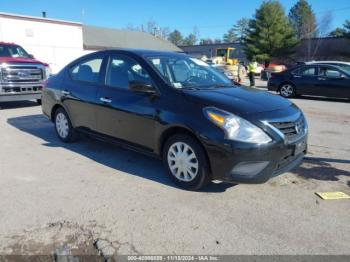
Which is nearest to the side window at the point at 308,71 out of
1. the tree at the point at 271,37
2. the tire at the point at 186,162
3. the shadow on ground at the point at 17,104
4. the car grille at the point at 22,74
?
the car grille at the point at 22,74

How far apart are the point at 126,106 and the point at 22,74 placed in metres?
7.02

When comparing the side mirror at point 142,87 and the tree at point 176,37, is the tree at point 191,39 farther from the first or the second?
the side mirror at point 142,87

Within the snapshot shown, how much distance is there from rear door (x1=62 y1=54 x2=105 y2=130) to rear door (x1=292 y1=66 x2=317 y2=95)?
1057cm

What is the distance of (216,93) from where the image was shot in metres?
4.54

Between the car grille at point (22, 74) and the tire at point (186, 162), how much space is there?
7.60m

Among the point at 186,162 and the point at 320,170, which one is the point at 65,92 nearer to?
the point at 186,162

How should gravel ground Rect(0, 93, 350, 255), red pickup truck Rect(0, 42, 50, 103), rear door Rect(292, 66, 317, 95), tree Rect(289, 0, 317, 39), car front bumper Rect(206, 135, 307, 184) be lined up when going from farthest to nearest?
tree Rect(289, 0, 317, 39) → rear door Rect(292, 66, 317, 95) → red pickup truck Rect(0, 42, 50, 103) → car front bumper Rect(206, 135, 307, 184) → gravel ground Rect(0, 93, 350, 255)

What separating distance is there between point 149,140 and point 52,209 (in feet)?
4.82

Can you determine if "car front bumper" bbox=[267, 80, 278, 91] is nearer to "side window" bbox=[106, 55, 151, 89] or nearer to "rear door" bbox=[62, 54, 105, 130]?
"rear door" bbox=[62, 54, 105, 130]

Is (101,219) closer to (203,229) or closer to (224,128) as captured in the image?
(203,229)

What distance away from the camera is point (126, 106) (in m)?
4.96

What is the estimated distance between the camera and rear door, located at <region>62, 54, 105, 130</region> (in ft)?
18.5

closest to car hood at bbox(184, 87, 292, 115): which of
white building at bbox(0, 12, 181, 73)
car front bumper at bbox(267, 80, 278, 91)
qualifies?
car front bumper at bbox(267, 80, 278, 91)

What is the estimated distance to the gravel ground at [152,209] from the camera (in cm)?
323
